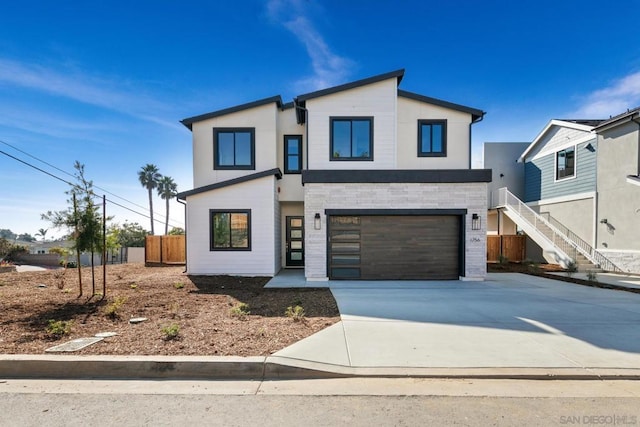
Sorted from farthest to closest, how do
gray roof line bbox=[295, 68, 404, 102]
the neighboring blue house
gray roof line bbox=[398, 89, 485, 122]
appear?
the neighboring blue house < gray roof line bbox=[398, 89, 485, 122] < gray roof line bbox=[295, 68, 404, 102]

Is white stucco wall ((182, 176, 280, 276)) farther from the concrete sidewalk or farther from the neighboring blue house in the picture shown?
the neighboring blue house

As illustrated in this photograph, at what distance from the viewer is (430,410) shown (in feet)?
9.26

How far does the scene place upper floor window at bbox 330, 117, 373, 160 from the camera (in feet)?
36.1

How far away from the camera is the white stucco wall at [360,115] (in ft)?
35.8

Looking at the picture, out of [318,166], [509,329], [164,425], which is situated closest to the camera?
[164,425]

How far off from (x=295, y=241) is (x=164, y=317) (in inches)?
313

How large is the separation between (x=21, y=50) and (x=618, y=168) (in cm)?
2320

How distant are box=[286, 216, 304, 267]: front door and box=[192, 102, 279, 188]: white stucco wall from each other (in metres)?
2.72

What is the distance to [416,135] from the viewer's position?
11.6 meters

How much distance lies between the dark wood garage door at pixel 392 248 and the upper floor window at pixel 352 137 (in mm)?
2563

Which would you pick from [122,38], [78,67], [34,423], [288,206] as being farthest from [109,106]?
[34,423]

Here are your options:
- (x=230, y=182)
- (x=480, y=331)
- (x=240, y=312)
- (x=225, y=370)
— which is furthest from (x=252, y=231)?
(x=480, y=331)

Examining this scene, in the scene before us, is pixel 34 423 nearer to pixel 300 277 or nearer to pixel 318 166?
pixel 300 277

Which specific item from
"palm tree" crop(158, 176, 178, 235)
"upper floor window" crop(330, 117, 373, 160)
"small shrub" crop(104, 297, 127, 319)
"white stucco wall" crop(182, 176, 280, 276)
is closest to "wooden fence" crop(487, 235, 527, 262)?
"upper floor window" crop(330, 117, 373, 160)
